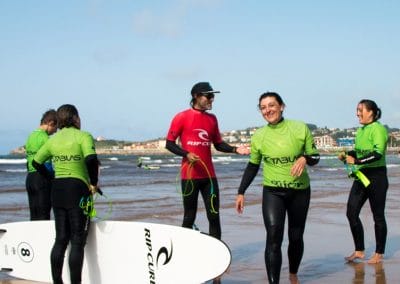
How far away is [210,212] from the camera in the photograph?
5.73 m

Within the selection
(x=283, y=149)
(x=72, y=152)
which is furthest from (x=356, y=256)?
(x=72, y=152)

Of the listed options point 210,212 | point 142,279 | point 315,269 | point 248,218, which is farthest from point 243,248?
point 248,218

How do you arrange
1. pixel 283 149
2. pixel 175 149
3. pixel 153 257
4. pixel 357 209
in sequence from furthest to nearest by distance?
pixel 357 209 < pixel 175 149 < pixel 153 257 < pixel 283 149

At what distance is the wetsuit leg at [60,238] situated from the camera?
16.8ft

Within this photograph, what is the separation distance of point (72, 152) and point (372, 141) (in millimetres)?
3183

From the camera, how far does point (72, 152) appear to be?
16.6 feet

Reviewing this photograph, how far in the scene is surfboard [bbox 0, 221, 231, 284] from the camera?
502 centimetres

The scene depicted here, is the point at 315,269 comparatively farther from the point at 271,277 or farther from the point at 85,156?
the point at 85,156

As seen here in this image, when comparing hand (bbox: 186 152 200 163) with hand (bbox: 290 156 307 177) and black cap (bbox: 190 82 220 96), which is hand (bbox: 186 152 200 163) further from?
hand (bbox: 290 156 307 177)

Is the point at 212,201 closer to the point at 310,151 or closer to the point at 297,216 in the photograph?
the point at 297,216

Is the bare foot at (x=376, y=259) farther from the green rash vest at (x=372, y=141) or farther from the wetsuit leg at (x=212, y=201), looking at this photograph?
the wetsuit leg at (x=212, y=201)

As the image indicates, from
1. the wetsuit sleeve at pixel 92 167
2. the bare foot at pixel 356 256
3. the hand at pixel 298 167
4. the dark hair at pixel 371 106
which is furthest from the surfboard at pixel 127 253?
the dark hair at pixel 371 106

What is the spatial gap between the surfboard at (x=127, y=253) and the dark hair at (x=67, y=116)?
0.99 m

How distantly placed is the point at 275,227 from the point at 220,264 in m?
0.56
